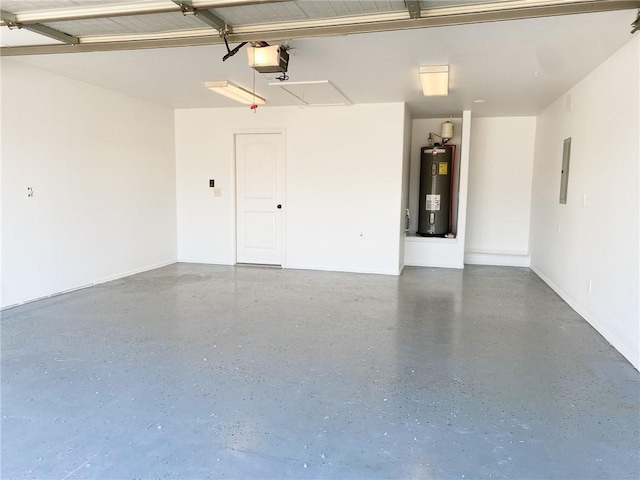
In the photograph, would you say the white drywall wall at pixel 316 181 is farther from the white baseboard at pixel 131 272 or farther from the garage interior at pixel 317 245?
the white baseboard at pixel 131 272

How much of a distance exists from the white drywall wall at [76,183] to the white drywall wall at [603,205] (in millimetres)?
5415

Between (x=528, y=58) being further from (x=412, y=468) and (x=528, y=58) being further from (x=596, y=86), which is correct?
(x=412, y=468)

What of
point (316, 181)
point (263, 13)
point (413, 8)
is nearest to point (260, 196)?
point (316, 181)

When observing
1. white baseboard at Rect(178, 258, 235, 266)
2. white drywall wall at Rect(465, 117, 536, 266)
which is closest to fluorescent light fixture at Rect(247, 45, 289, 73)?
white baseboard at Rect(178, 258, 235, 266)

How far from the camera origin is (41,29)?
10.5 ft

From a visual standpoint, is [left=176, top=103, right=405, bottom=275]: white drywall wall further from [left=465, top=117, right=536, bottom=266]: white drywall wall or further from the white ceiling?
[left=465, top=117, right=536, bottom=266]: white drywall wall

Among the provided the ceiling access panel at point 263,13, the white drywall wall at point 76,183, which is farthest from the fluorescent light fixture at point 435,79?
the white drywall wall at point 76,183

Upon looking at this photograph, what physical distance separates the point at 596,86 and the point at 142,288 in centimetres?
533

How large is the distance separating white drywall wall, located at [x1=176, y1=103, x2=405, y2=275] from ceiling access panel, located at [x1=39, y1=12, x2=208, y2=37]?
315 centimetres

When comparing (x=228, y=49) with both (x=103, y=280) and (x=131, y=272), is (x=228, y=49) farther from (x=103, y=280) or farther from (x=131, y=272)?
(x=131, y=272)

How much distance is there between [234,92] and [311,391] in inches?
146

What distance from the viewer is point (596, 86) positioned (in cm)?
402

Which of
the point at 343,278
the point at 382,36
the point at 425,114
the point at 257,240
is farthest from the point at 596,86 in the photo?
the point at 257,240

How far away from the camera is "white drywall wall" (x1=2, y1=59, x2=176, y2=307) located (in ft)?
13.8
